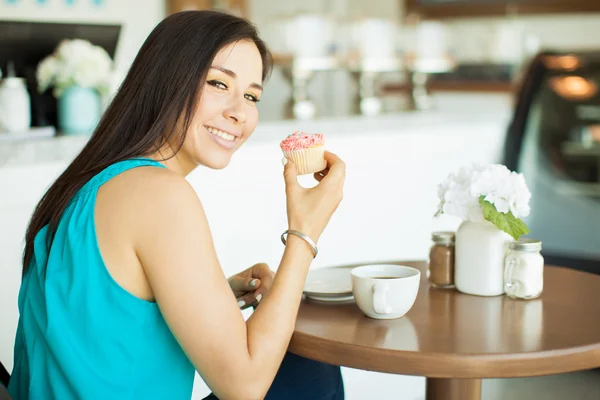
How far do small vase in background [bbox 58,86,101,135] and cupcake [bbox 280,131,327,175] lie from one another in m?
1.80

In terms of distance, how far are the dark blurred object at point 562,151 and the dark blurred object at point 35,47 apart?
6.58 feet

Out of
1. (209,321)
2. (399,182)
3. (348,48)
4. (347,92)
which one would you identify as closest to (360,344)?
(209,321)

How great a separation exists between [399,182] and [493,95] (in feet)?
8.10

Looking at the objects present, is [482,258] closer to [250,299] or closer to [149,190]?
[250,299]

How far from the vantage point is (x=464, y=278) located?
1652mm

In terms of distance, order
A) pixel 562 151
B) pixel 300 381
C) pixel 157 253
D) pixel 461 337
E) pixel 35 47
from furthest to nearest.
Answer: pixel 562 151 < pixel 35 47 < pixel 300 381 < pixel 461 337 < pixel 157 253

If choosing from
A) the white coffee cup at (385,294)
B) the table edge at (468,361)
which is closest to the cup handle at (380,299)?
the white coffee cup at (385,294)

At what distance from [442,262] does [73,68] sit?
6.41ft

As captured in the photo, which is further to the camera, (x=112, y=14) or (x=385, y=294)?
(x=112, y=14)

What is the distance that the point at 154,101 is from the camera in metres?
1.36

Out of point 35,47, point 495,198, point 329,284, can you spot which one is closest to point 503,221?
point 495,198

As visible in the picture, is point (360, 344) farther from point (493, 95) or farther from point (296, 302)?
point (493, 95)

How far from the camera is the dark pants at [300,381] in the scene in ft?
5.56

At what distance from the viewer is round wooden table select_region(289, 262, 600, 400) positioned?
4.14ft
